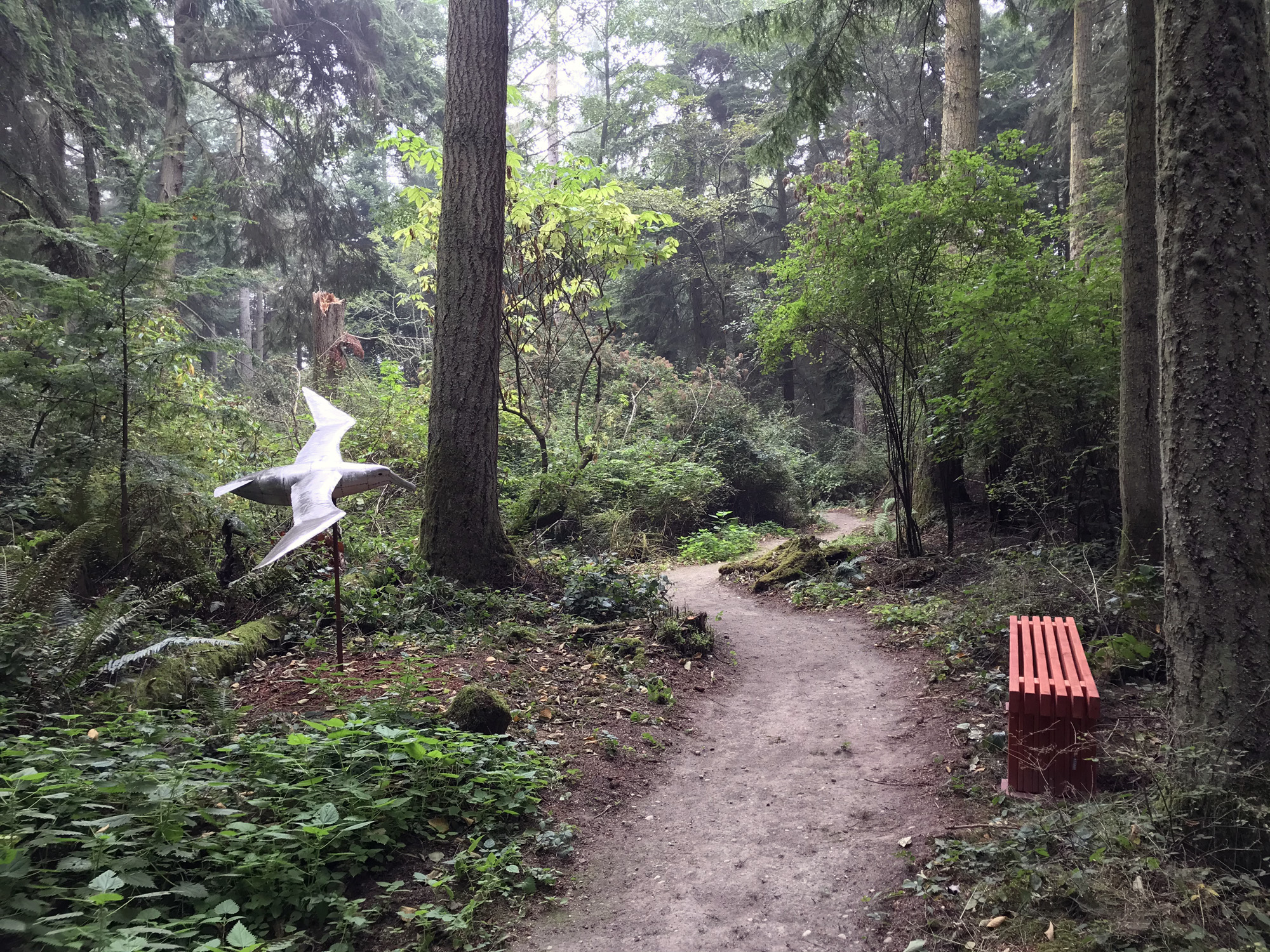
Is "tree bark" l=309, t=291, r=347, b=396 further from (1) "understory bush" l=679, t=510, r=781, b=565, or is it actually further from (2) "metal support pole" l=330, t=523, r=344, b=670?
(2) "metal support pole" l=330, t=523, r=344, b=670

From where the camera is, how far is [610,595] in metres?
7.15

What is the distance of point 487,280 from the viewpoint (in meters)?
7.19

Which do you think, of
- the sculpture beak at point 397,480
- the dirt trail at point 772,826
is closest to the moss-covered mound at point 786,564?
the dirt trail at point 772,826

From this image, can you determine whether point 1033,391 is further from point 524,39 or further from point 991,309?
point 524,39

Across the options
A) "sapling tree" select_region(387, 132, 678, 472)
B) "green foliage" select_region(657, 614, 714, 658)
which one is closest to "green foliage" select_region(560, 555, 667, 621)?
"green foliage" select_region(657, 614, 714, 658)

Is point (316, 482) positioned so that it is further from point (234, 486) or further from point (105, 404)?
point (105, 404)

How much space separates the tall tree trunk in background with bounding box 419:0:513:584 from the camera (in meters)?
6.89

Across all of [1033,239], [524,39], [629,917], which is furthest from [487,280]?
[524,39]

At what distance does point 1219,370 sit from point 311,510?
176 inches

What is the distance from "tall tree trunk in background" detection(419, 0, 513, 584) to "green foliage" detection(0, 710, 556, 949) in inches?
123

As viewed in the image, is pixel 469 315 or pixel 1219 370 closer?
pixel 1219 370

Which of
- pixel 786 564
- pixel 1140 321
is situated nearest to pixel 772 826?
pixel 1140 321

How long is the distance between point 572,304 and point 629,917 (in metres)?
9.85

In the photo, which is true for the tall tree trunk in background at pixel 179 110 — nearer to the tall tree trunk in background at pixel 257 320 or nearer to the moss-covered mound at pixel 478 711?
the moss-covered mound at pixel 478 711
